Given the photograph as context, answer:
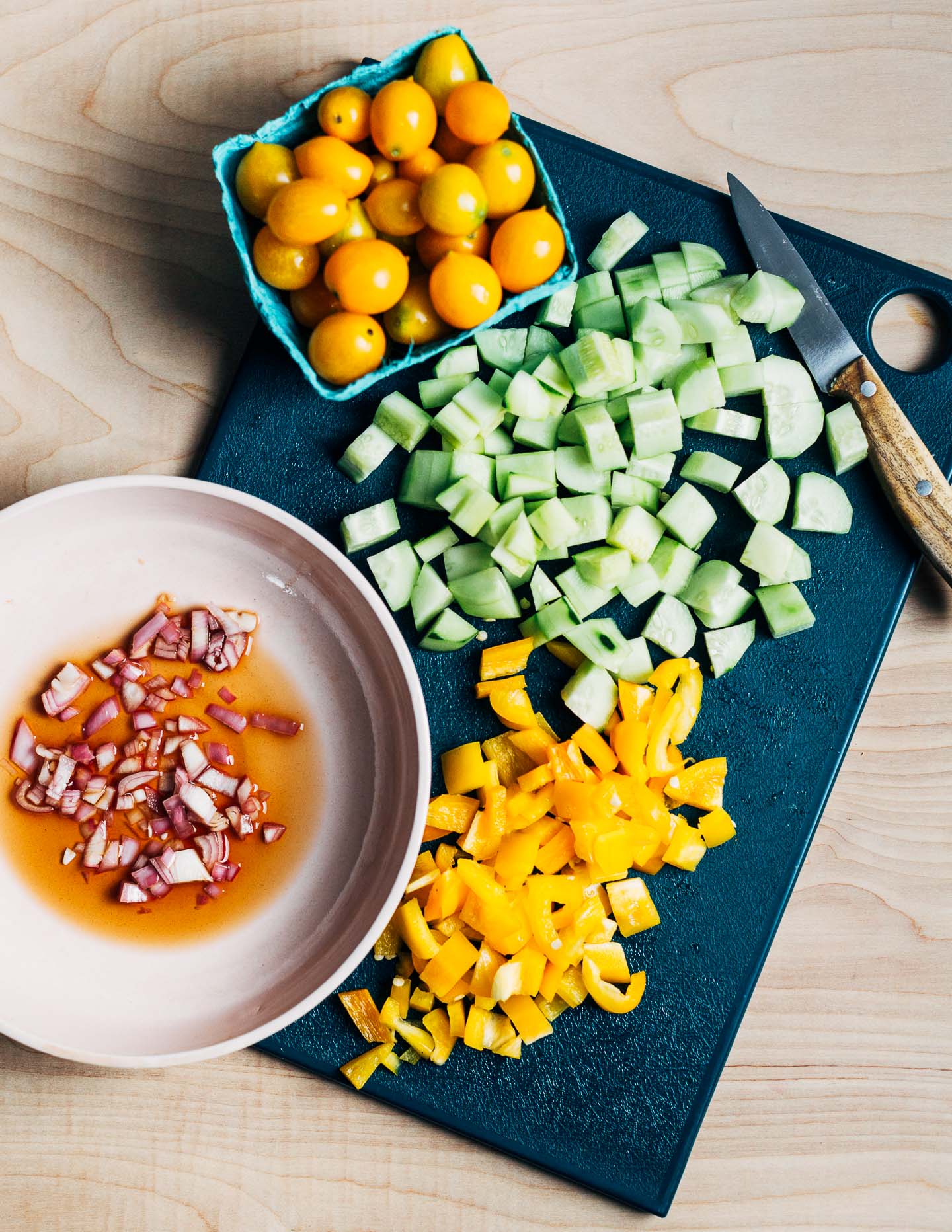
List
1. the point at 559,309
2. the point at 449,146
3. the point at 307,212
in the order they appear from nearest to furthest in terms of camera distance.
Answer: the point at 307,212
the point at 449,146
the point at 559,309

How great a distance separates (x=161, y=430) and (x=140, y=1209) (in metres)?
1.12

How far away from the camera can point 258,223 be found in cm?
130

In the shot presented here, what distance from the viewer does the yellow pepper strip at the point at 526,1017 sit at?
4.37 feet

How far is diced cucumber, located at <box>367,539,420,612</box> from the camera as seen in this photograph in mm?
1355

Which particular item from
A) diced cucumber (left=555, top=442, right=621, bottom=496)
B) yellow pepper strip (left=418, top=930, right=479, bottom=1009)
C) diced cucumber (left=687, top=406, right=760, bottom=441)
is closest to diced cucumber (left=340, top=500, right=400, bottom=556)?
diced cucumber (left=555, top=442, right=621, bottom=496)

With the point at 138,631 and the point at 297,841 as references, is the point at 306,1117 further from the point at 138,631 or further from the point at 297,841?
the point at 138,631

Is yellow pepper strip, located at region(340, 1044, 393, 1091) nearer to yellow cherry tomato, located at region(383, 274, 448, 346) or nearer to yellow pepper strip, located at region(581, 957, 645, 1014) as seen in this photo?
yellow pepper strip, located at region(581, 957, 645, 1014)

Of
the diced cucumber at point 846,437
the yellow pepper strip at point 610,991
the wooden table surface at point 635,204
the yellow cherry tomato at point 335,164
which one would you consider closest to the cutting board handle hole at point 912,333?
the wooden table surface at point 635,204

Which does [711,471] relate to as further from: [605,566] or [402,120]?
[402,120]

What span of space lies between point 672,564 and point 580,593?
14cm

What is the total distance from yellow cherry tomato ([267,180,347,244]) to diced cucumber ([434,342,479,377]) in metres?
0.23

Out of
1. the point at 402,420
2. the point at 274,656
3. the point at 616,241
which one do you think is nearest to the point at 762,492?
the point at 616,241

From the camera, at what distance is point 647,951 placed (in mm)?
1391

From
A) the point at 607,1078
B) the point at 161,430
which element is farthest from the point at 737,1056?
the point at 161,430
